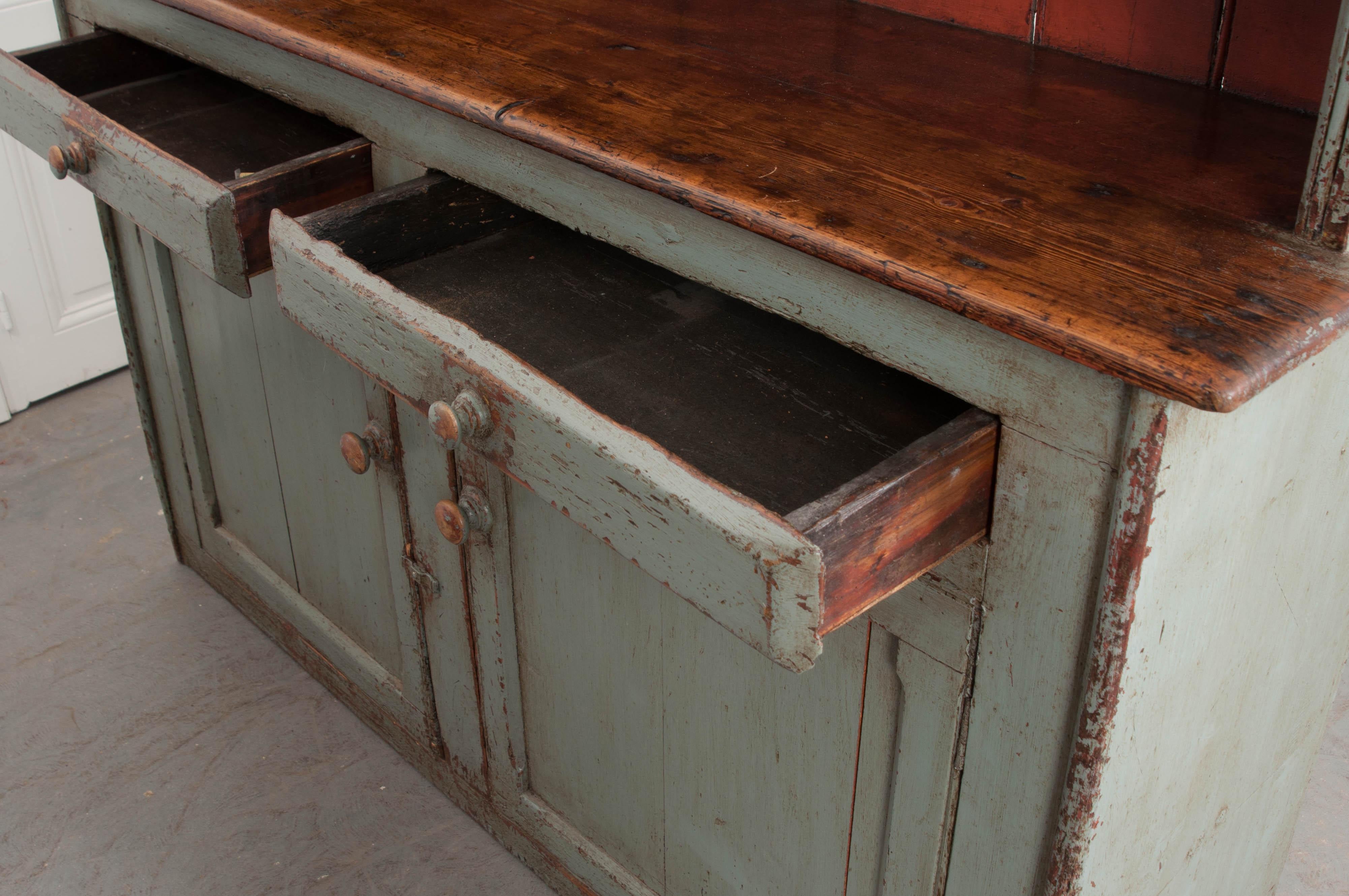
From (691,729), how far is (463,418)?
52cm

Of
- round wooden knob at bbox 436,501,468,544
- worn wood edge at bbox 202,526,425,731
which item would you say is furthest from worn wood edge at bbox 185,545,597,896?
round wooden knob at bbox 436,501,468,544

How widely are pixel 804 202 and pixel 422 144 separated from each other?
0.54 meters

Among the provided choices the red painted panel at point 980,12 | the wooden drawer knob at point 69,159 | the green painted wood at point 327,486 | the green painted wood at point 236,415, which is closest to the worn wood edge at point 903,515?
the red painted panel at point 980,12

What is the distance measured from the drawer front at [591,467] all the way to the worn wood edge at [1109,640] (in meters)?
0.24

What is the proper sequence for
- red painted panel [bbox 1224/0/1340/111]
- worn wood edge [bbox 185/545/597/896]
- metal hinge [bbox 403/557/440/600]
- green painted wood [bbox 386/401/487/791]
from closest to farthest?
1. red painted panel [bbox 1224/0/1340/111]
2. green painted wood [bbox 386/401/487/791]
3. metal hinge [bbox 403/557/440/600]
4. worn wood edge [bbox 185/545/597/896]

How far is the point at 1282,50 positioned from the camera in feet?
3.89

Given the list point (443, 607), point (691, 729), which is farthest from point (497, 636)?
point (691, 729)

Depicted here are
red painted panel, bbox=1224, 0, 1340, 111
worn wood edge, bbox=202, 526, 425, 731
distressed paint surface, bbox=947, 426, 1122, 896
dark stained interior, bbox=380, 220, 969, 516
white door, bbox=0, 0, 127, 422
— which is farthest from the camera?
white door, bbox=0, 0, 127, 422

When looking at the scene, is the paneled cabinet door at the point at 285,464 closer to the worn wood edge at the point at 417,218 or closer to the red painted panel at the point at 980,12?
the worn wood edge at the point at 417,218

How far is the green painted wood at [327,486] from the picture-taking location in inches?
65.7

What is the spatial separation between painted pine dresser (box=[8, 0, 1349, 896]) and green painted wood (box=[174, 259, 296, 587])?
14 centimetres

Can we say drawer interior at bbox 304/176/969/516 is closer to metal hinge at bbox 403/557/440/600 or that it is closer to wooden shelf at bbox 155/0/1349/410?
wooden shelf at bbox 155/0/1349/410

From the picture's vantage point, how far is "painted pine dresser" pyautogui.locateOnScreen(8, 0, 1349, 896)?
0.86 meters

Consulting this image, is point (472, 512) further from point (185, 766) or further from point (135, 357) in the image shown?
point (135, 357)
